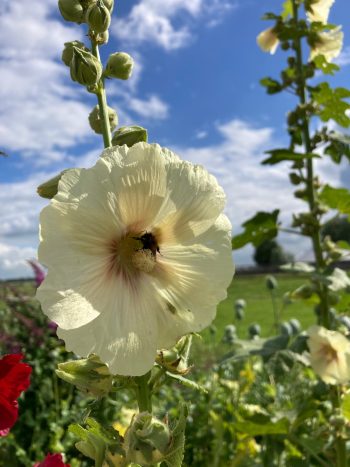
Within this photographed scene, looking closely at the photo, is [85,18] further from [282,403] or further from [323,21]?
[282,403]

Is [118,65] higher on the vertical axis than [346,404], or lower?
higher

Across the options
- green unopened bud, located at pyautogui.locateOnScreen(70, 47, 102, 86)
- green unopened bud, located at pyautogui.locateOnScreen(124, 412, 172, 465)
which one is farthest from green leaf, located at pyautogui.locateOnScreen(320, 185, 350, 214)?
green unopened bud, located at pyautogui.locateOnScreen(124, 412, 172, 465)

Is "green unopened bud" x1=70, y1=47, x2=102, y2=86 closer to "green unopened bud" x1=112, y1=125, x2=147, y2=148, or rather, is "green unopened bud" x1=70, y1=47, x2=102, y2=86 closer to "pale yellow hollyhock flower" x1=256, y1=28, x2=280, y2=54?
"green unopened bud" x1=112, y1=125, x2=147, y2=148

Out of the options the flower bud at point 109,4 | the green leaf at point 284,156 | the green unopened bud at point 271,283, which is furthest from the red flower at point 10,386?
the green unopened bud at point 271,283

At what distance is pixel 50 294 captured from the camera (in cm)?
73

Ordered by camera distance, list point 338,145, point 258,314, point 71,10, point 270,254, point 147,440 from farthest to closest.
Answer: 1. point 270,254
2. point 258,314
3. point 338,145
4. point 71,10
5. point 147,440

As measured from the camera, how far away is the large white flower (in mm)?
750

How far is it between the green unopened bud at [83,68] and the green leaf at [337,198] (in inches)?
51.7

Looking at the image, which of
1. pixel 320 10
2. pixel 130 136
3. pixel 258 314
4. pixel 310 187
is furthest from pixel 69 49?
pixel 258 314

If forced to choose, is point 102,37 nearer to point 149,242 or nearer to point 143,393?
point 149,242

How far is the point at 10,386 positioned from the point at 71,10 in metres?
0.69

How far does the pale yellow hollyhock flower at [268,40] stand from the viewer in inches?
99.3

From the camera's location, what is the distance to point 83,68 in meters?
0.90

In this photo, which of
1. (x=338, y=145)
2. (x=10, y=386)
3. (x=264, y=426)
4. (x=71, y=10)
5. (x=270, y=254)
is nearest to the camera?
(x=71, y=10)
